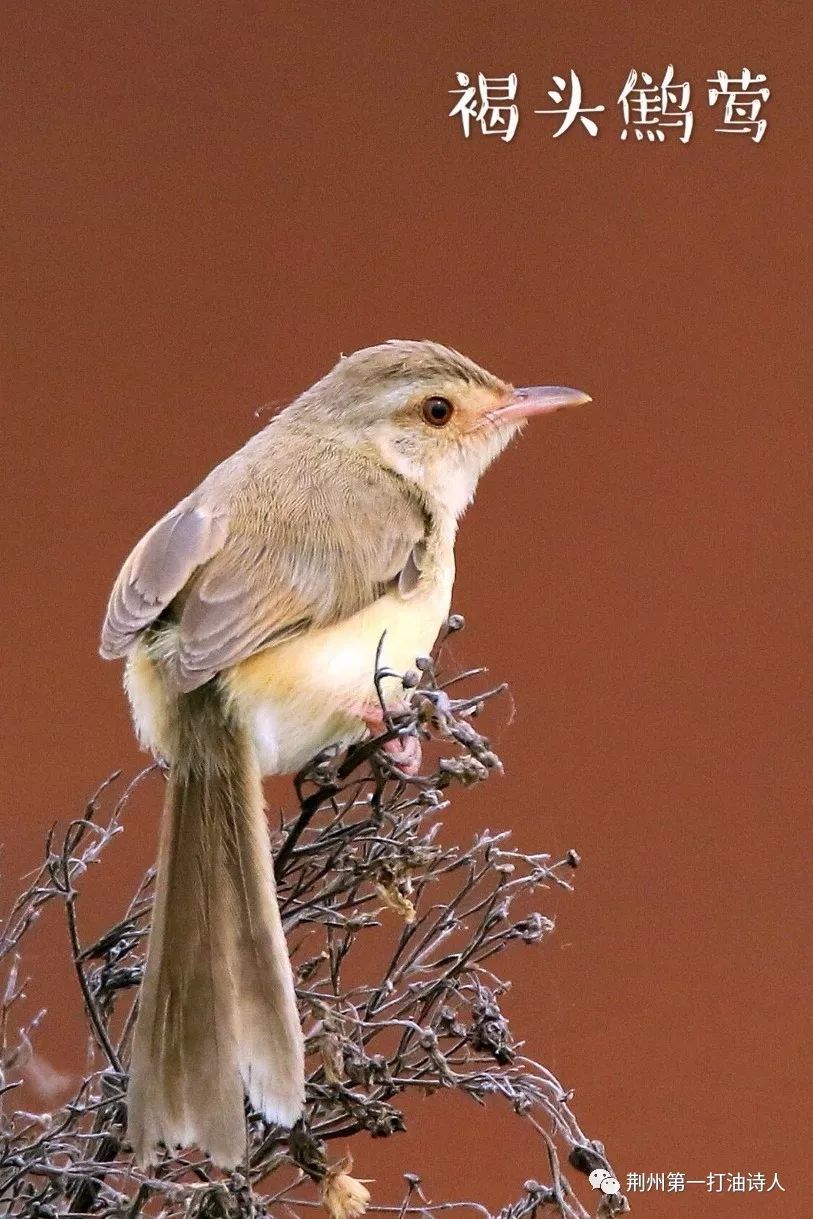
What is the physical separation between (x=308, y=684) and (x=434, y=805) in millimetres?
249

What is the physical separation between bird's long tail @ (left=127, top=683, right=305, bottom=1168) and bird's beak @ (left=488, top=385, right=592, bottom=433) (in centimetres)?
71

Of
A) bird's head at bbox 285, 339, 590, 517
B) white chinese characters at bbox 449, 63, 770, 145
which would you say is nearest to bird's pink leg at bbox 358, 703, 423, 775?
bird's head at bbox 285, 339, 590, 517

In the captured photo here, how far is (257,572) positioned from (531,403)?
56cm

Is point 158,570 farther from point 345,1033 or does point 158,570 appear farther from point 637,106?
point 637,106

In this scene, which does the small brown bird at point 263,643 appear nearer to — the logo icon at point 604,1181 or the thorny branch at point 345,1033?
the thorny branch at point 345,1033

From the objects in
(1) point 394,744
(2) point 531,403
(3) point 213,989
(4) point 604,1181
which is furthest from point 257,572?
(4) point 604,1181

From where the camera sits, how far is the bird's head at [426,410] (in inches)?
73.4

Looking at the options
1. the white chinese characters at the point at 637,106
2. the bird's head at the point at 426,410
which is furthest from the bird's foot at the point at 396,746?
the white chinese characters at the point at 637,106

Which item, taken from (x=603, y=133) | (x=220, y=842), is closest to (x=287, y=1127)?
(x=220, y=842)

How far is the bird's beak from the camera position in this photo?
1.91 m

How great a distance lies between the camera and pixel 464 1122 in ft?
8.21

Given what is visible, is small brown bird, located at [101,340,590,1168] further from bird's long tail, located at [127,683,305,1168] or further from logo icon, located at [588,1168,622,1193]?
logo icon, located at [588,1168,622,1193]

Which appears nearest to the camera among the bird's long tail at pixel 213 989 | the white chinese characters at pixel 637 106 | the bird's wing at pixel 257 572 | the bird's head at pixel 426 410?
the bird's long tail at pixel 213 989

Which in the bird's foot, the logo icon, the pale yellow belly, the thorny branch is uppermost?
the pale yellow belly
